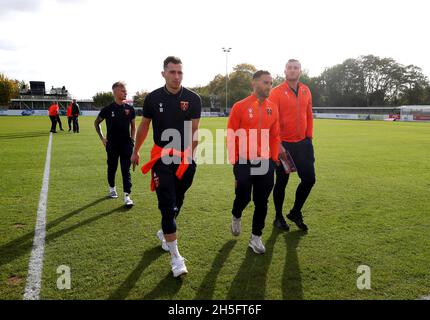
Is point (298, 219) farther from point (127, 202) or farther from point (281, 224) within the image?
point (127, 202)

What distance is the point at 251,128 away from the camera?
4.17m

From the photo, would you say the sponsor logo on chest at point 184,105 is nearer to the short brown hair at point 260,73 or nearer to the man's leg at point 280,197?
the short brown hair at point 260,73

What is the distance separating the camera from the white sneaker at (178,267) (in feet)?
11.7

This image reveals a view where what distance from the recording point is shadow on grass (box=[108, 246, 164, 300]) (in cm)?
323

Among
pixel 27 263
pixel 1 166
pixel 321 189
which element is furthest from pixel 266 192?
pixel 1 166

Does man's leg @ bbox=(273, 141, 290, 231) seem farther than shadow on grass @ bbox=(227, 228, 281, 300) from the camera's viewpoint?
Yes

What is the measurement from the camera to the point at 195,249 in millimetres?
4281

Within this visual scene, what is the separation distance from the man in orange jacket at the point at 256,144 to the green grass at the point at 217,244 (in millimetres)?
673

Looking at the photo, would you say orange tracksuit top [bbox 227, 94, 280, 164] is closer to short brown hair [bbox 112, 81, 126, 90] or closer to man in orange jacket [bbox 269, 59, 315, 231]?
man in orange jacket [bbox 269, 59, 315, 231]

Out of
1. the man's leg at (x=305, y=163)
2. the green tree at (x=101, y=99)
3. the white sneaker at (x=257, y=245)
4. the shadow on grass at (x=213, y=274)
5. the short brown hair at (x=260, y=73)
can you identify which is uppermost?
the green tree at (x=101, y=99)

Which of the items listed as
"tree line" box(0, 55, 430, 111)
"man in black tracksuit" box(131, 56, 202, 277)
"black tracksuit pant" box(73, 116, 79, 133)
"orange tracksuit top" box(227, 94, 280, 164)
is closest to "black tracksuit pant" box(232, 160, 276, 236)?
"orange tracksuit top" box(227, 94, 280, 164)

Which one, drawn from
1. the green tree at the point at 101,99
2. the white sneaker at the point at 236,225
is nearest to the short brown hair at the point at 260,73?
the white sneaker at the point at 236,225

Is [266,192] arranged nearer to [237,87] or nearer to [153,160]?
[153,160]

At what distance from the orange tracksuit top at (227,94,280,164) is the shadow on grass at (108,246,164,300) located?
5.02 ft
